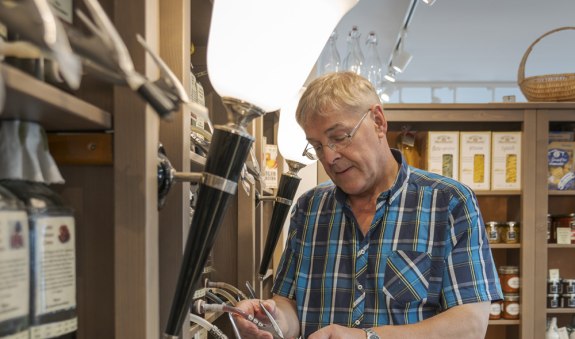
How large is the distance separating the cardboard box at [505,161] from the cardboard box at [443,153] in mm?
218

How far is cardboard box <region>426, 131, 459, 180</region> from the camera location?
144 inches

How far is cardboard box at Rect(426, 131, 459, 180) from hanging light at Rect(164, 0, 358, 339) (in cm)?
276

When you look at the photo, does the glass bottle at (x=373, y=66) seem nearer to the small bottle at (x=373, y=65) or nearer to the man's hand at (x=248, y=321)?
the small bottle at (x=373, y=65)

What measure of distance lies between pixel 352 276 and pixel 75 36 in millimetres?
1306

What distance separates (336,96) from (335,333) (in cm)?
64

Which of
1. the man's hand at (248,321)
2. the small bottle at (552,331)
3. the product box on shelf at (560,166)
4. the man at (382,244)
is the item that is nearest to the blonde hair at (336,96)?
the man at (382,244)

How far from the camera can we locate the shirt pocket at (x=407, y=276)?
1.69 metres

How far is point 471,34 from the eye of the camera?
18.8 feet

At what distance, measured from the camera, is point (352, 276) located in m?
1.77

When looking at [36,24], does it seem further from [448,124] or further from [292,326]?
[448,124]

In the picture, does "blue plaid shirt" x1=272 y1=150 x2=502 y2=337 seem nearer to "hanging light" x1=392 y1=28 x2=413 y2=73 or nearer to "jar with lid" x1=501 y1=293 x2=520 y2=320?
"jar with lid" x1=501 y1=293 x2=520 y2=320

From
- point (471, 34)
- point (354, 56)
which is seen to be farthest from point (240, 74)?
point (471, 34)

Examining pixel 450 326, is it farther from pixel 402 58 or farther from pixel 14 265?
pixel 402 58

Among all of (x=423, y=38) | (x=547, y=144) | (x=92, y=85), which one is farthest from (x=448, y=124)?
(x=92, y=85)
